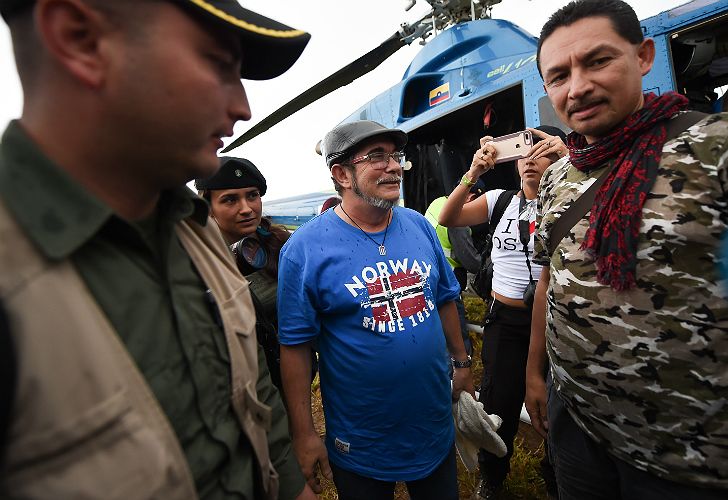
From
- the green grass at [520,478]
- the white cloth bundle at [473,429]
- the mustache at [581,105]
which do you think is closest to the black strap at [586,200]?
the mustache at [581,105]

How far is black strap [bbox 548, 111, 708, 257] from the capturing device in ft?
3.78

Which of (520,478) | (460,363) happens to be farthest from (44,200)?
(520,478)

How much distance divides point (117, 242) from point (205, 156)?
0.26m

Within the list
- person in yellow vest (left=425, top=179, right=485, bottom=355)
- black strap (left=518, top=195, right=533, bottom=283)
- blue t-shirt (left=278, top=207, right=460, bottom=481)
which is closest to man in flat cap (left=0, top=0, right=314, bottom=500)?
blue t-shirt (left=278, top=207, right=460, bottom=481)

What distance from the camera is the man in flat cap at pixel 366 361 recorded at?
61.3 inches

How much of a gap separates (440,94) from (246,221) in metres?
4.31

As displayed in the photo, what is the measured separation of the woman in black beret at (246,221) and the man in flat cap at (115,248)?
4.08 ft

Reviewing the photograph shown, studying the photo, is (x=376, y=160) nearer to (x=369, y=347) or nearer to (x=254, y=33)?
(x=369, y=347)

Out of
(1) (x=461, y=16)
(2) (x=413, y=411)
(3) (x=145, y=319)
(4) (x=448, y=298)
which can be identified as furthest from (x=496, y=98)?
(3) (x=145, y=319)

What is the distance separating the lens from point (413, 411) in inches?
62.6

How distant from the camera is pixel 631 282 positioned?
112 centimetres

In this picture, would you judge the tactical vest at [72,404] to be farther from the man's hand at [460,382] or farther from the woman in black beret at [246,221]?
the man's hand at [460,382]

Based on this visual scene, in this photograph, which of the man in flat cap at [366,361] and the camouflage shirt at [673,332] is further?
the man in flat cap at [366,361]

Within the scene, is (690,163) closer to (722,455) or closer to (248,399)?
(722,455)
